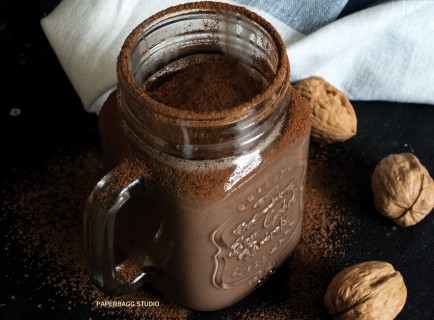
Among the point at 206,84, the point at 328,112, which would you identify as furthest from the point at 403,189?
the point at 206,84

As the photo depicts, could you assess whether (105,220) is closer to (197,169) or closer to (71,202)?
(197,169)

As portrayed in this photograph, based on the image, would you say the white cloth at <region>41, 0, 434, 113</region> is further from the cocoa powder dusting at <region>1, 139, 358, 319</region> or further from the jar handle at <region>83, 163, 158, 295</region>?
the jar handle at <region>83, 163, 158, 295</region>

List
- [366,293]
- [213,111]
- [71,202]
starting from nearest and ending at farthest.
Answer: [213,111]
[366,293]
[71,202]

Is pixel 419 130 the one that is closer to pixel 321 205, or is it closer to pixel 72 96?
pixel 321 205

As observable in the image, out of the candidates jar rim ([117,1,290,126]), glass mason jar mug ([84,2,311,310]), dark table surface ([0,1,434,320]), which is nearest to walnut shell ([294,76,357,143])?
dark table surface ([0,1,434,320])

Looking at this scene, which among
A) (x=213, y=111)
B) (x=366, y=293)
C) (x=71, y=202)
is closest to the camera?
(x=213, y=111)

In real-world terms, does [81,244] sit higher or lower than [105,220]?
lower

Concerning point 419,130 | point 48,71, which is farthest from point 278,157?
point 48,71
